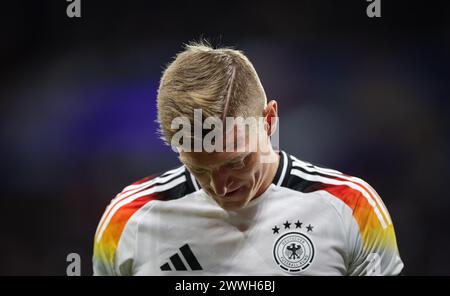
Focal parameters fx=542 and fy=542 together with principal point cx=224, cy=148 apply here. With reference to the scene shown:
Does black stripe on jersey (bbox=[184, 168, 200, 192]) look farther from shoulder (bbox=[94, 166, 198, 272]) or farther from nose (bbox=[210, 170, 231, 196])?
nose (bbox=[210, 170, 231, 196])

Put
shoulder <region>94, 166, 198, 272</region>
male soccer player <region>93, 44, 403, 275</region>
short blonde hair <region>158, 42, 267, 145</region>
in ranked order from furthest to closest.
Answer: shoulder <region>94, 166, 198, 272</region> < male soccer player <region>93, 44, 403, 275</region> < short blonde hair <region>158, 42, 267, 145</region>

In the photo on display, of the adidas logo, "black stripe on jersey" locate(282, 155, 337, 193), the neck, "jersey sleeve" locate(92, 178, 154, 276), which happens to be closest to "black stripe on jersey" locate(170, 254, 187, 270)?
the adidas logo

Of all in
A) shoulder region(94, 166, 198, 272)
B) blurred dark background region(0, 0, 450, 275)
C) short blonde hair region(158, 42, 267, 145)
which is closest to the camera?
short blonde hair region(158, 42, 267, 145)

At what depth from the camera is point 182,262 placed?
2.07 meters

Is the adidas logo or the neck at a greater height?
the neck

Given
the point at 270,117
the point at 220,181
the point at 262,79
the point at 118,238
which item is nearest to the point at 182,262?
the point at 118,238

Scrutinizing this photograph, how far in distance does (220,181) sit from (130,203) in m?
0.50

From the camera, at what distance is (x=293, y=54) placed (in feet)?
10.6

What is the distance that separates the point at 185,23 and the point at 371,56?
1.14 meters

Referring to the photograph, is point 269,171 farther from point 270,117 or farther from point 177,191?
point 177,191

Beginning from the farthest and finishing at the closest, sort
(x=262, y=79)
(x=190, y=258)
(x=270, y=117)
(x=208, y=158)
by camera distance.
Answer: (x=262, y=79) < (x=190, y=258) < (x=270, y=117) < (x=208, y=158)

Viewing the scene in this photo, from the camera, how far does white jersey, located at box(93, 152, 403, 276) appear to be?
78.0 inches
